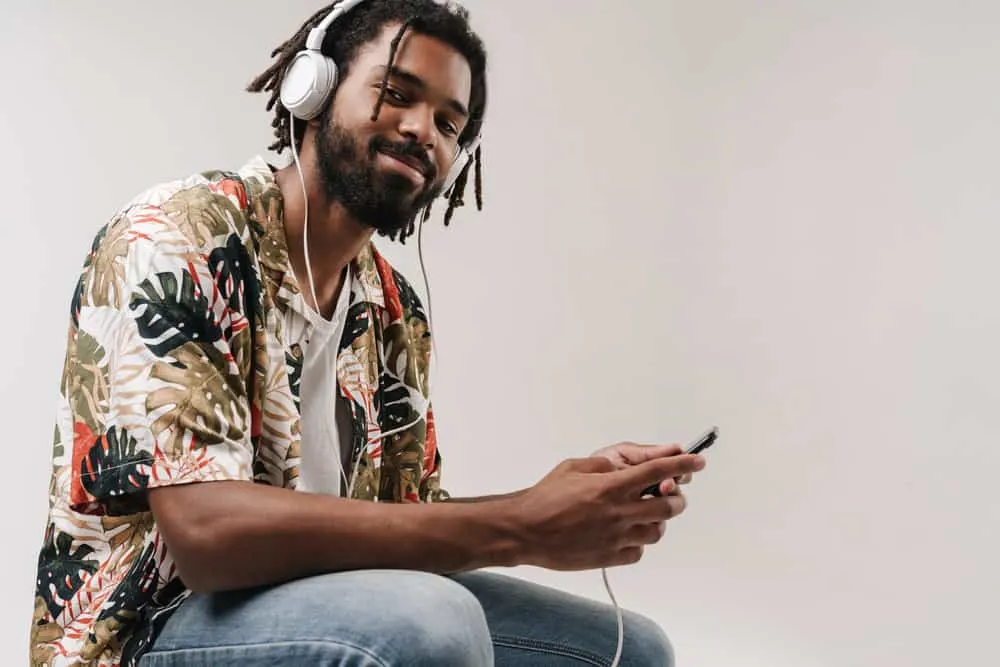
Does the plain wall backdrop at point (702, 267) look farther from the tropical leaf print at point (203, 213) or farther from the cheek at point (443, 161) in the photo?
the tropical leaf print at point (203, 213)

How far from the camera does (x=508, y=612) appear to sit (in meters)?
1.36

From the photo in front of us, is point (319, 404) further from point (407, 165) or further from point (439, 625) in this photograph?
point (439, 625)

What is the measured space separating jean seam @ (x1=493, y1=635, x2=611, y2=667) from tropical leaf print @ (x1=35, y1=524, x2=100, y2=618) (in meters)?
0.53

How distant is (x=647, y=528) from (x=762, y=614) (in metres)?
1.48

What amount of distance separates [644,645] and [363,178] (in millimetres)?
719

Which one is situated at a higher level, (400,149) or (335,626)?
(400,149)

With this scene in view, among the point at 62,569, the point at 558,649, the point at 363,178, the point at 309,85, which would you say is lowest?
the point at 558,649

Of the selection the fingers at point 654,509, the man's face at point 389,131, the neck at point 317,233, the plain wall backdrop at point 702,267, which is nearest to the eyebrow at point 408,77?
the man's face at point 389,131

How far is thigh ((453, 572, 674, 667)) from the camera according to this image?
1.33 metres

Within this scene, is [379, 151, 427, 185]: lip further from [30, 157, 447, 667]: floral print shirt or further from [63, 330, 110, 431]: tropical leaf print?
[63, 330, 110, 431]: tropical leaf print

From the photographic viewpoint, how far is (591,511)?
1.07 metres

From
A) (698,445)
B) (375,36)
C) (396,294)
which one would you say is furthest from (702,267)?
(698,445)

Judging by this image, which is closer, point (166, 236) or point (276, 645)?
point (276, 645)

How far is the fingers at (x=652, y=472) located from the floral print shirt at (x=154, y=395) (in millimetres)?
381
